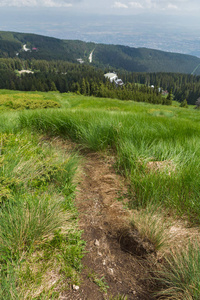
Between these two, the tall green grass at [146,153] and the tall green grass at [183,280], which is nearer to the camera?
the tall green grass at [183,280]

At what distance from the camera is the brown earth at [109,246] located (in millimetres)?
1397

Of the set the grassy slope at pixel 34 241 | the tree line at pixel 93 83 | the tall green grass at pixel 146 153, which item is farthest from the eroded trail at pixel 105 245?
the tree line at pixel 93 83

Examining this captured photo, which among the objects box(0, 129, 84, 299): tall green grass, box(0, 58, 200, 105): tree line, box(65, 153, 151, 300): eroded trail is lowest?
box(0, 58, 200, 105): tree line

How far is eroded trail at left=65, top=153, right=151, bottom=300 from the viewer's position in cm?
140

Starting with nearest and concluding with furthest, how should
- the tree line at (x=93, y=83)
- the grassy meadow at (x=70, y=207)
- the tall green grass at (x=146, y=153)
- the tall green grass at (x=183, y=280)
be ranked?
the tall green grass at (x=183, y=280)
the grassy meadow at (x=70, y=207)
the tall green grass at (x=146, y=153)
the tree line at (x=93, y=83)

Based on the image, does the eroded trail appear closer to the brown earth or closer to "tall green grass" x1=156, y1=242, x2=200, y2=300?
the brown earth

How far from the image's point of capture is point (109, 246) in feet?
5.85

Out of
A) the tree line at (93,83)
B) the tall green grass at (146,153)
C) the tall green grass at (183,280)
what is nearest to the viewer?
the tall green grass at (183,280)

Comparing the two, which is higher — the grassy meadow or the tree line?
the grassy meadow

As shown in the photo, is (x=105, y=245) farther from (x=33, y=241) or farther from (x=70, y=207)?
(x=33, y=241)

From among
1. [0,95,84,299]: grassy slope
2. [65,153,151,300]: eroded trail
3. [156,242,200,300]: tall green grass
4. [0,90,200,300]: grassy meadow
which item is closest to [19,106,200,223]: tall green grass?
[0,90,200,300]: grassy meadow

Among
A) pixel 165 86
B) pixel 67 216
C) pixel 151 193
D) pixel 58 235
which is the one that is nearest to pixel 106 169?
pixel 151 193

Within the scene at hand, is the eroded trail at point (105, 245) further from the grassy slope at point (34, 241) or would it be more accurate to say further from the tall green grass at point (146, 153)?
the tall green grass at point (146, 153)

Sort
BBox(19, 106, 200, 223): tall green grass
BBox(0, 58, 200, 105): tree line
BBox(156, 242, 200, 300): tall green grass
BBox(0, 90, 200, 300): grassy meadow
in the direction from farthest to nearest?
BBox(0, 58, 200, 105): tree line → BBox(19, 106, 200, 223): tall green grass → BBox(0, 90, 200, 300): grassy meadow → BBox(156, 242, 200, 300): tall green grass
